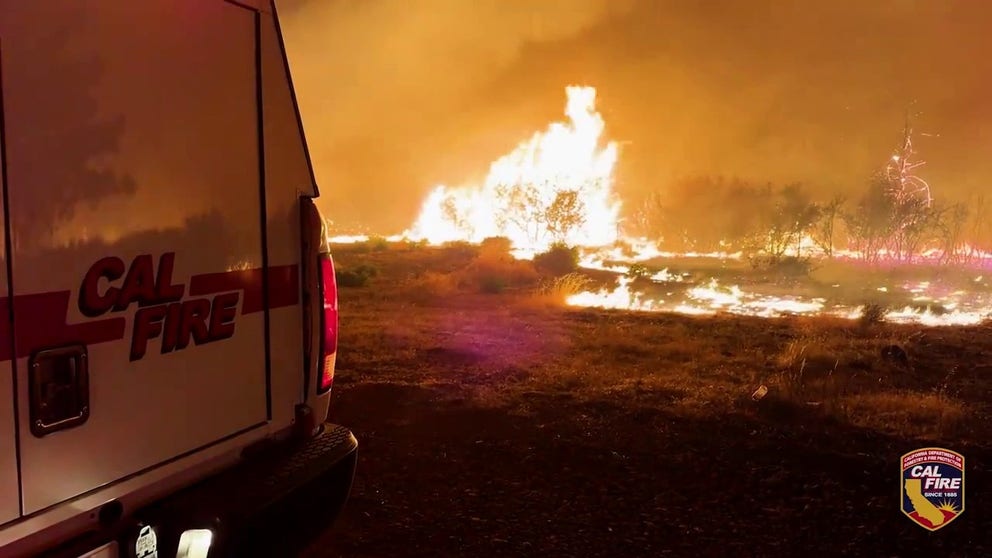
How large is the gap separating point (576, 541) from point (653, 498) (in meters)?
0.87

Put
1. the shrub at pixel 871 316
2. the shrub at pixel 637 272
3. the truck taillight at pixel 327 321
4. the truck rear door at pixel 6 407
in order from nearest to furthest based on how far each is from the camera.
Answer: the truck rear door at pixel 6 407, the truck taillight at pixel 327 321, the shrub at pixel 871 316, the shrub at pixel 637 272

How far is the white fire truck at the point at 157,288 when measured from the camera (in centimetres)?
168

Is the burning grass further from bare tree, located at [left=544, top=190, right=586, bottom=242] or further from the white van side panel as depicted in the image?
bare tree, located at [left=544, top=190, right=586, bottom=242]

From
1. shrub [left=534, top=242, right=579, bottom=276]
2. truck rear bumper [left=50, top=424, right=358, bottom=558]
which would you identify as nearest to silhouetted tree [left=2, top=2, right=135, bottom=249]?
truck rear bumper [left=50, top=424, right=358, bottom=558]

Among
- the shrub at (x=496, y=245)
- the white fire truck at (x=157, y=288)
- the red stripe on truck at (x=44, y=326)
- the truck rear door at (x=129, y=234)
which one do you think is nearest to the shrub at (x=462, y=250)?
the shrub at (x=496, y=245)

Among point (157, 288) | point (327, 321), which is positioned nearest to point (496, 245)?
point (327, 321)

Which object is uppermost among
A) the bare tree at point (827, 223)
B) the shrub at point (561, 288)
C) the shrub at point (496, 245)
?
the bare tree at point (827, 223)

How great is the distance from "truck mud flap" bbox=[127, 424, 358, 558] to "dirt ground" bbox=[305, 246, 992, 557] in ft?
3.26

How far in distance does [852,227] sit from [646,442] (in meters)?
39.5

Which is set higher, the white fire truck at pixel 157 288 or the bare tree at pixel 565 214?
the bare tree at pixel 565 214

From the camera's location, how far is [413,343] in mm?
10414

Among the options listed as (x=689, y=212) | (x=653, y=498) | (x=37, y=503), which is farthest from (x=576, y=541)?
(x=689, y=212)

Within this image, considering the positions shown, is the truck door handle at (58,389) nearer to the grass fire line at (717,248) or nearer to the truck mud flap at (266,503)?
the truck mud flap at (266,503)

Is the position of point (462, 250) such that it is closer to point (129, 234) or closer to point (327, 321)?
point (327, 321)
